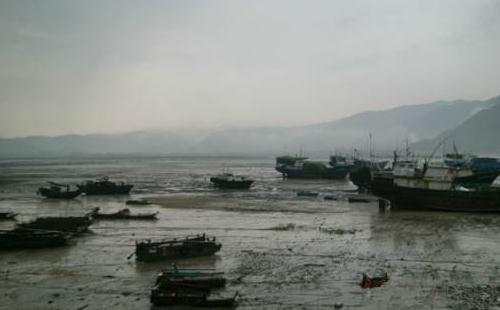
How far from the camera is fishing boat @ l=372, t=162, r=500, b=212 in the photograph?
3534cm

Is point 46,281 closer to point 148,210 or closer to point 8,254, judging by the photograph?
point 8,254

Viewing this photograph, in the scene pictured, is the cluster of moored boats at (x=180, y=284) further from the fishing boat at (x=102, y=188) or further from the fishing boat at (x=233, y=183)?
the fishing boat at (x=233, y=183)

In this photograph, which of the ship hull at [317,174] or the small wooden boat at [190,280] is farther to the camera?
the ship hull at [317,174]

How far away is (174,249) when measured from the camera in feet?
70.5

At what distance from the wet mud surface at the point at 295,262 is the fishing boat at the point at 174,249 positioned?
1.64 feet

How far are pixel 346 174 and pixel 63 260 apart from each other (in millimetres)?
61933

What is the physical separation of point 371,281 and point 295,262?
429 centimetres

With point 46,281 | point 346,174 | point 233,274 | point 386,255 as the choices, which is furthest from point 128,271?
point 346,174

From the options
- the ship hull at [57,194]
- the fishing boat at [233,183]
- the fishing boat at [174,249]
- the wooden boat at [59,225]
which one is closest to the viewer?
the fishing boat at [174,249]

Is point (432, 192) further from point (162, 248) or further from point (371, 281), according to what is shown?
point (162, 248)

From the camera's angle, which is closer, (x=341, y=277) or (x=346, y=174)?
(x=341, y=277)

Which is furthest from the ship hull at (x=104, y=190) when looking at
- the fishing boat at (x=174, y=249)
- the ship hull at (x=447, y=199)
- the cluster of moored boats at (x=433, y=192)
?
the fishing boat at (x=174, y=249)

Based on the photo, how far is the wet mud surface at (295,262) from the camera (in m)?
16.0

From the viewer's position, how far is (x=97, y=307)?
15.3 m
